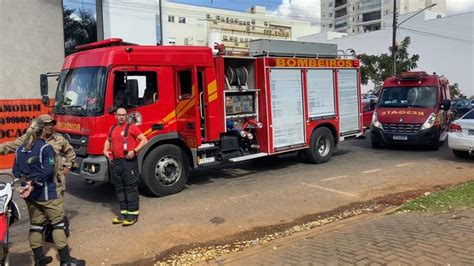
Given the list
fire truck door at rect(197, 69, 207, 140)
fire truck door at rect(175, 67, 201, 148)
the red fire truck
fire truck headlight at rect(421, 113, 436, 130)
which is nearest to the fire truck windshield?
the red fire truck

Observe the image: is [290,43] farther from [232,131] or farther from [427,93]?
[427,93]

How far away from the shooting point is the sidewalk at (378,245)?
475cm

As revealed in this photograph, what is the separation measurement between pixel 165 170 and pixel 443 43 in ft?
201

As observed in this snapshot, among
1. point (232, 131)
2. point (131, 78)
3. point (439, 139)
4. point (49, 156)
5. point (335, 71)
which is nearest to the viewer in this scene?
point (49, 156)

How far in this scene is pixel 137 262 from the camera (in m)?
5.30

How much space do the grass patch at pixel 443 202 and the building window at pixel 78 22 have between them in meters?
16.4

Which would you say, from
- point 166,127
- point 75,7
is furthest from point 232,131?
point 75,7

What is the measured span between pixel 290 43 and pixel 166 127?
390 centimetres

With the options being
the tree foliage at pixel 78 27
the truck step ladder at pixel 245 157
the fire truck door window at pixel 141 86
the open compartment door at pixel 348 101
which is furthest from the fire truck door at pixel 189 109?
the tree foliage at pixel 78 27

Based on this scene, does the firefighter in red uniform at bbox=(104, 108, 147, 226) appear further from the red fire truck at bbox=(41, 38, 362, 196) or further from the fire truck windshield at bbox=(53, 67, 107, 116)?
the fire truck windshield at bbox=(53, 67, 107, 116)

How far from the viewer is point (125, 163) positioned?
6.72 metres

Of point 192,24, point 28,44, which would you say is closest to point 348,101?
point 28,44

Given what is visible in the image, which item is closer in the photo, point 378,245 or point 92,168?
point 378,245

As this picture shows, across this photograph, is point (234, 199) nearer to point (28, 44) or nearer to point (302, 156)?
point (302, 156)
